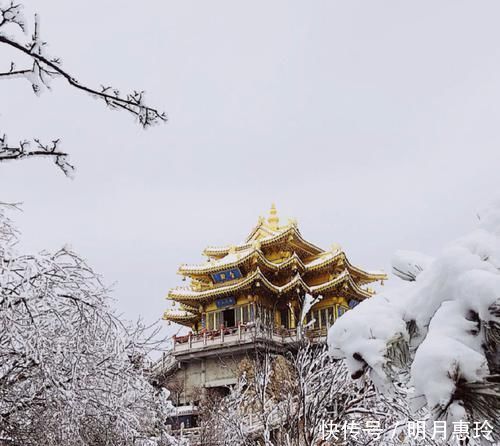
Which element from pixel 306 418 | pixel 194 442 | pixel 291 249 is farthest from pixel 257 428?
pixel 291 249

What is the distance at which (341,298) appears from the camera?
2822cm

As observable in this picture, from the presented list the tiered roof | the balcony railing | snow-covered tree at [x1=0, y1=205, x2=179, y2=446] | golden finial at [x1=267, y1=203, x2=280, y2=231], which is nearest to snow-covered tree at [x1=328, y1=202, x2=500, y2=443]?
snow-covered tree at [x1=0, y1=205, x2=179, y2=446]

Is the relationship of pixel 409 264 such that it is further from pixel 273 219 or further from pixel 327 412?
pixel 273 219

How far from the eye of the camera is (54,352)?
5.41 meters

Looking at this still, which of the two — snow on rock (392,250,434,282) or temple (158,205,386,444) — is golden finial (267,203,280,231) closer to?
temple (158,205,386,444)

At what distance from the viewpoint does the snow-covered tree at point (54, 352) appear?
5.01 metres

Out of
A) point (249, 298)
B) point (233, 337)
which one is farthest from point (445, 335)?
point (249, 298)

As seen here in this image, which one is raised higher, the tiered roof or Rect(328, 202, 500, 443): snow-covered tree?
the tiered roof

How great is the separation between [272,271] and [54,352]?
23.5 meters

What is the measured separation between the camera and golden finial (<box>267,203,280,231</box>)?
3165 centimetres

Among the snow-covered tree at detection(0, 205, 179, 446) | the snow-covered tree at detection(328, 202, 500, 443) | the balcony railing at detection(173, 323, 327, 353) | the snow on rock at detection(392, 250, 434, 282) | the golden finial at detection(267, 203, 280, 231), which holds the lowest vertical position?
the snow-covered tree at detection(328, 202, 500, 443)

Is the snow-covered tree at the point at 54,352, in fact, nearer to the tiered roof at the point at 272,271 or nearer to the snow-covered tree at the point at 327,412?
the snow-covered tree at the point at 327,412

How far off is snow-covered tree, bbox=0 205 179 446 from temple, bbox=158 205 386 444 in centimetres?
1901

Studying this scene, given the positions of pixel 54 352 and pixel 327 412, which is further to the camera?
pixel 327 412
